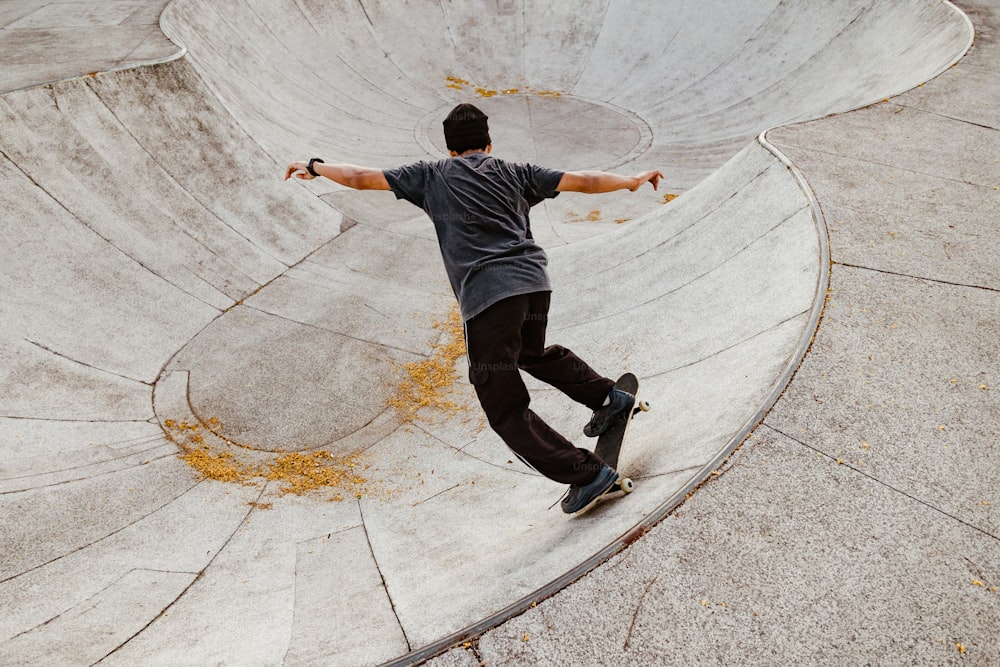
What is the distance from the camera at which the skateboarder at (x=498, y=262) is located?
11.2ft

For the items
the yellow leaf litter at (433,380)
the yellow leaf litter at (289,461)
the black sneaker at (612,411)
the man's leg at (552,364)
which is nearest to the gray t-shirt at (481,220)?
the man's leg at (552,364)

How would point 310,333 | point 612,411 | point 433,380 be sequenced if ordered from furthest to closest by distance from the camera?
point 310,333, point 433,380, point 612,411

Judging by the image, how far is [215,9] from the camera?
40.5 feet

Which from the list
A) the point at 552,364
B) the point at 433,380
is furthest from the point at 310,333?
the point at 552,364

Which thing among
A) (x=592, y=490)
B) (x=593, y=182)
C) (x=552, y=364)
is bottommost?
(x=592, y=490)

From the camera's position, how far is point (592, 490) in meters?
3.67

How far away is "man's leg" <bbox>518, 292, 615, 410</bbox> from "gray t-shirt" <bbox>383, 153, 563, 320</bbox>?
0.17 m

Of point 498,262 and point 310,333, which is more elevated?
point 498,262

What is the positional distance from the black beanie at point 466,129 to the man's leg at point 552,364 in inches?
35.6

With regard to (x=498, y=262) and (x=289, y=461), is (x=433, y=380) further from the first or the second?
(x=498, y=262)

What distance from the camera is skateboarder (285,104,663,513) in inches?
134

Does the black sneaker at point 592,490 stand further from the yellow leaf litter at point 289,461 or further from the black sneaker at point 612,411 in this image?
the yellow leaf litter at point 289,461

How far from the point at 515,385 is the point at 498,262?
0.63m

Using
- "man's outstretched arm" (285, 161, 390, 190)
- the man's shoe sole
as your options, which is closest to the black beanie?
"man's outstretched arm" (285, 161, 390, 190)
